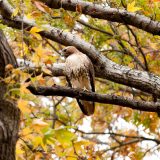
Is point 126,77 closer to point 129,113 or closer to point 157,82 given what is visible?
point 157,82

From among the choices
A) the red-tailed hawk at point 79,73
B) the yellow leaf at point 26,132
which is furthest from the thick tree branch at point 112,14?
the yellow leaf at point 26,132

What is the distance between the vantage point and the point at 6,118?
12.0 feet

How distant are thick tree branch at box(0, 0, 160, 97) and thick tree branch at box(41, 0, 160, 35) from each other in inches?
13.4

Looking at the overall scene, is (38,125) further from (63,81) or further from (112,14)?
(63,81)

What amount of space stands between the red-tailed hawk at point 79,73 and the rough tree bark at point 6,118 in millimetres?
3608

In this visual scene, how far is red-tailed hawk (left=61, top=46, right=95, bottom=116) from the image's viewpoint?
24.8ft

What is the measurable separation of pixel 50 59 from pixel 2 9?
105cm

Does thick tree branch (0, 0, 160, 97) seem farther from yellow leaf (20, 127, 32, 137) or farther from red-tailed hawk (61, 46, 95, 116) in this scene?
yellow leaf (20, 127, 32, 137)

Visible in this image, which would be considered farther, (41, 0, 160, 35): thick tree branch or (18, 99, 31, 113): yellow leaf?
(41, 0, 160, 35): thick tree branch

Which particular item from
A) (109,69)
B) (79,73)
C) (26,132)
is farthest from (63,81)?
(26,132)

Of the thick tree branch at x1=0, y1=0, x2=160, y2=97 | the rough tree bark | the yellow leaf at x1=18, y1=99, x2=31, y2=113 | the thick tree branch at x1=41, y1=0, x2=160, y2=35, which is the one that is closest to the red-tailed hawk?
the thick tree branch at x1=0, y1=0, x2=160, y2=97

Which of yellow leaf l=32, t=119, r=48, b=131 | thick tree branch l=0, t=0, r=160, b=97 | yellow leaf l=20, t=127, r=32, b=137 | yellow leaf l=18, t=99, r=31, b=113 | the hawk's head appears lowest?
yellow leaf l=32, t=119, r=48, b=131

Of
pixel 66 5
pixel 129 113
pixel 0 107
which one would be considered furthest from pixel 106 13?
pixel 129 113

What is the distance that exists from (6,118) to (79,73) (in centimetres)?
420
